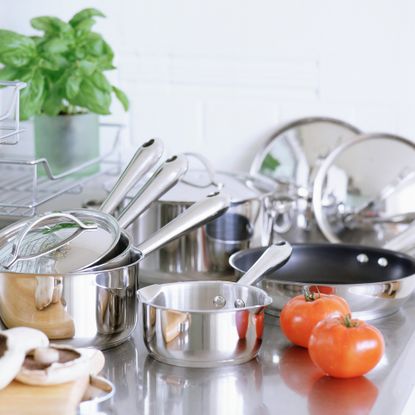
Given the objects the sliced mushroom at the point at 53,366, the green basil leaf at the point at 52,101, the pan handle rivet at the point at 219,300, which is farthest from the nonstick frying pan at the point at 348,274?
the green basil leaf at the point at 52,101

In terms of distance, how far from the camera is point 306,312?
1.14 m

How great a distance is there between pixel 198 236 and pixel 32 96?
0.40m

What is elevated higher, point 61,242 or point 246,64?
point 246,64

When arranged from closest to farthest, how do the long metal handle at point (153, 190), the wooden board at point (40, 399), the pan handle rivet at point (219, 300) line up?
1. the wooden board at point (40, 399)
2. the pan handle rivet at point (219, 300)
3. the long metal handle at point (153, 190)

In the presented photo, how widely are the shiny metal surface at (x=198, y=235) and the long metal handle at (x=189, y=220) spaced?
104mm

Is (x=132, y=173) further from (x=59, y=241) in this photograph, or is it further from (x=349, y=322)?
(x=349, y=322)

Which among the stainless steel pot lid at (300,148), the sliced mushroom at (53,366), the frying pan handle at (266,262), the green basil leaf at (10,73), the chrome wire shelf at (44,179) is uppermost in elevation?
the green basil leaf at (10,73)

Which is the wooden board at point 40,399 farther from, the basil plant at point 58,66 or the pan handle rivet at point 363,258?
the basil plant at point 58,66

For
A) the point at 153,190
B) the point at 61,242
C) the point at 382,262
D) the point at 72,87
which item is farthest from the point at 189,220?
the point at 72,87

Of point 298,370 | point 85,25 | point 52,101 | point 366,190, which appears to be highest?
point 85,25

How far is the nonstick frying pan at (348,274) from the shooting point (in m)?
1.23

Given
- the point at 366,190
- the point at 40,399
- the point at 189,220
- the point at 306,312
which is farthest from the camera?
the point at 366,190

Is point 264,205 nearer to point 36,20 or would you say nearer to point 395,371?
point 395,371

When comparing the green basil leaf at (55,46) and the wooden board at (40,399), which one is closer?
the wooden board at (40,399)
